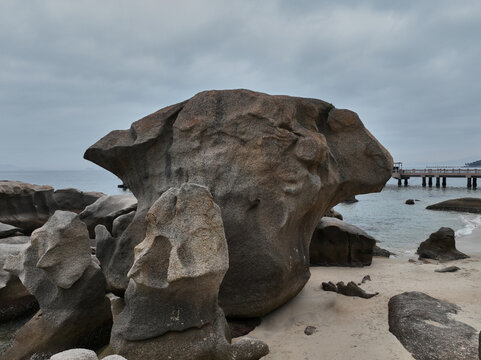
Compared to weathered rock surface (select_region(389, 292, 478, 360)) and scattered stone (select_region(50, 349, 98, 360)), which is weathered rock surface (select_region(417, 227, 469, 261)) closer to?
weathered rock surface (select_region(389, 292, 478, 360))

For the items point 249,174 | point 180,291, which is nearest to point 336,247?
point 249,174

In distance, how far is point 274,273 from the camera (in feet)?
16.7

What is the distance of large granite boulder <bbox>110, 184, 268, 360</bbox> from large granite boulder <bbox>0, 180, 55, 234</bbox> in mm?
10693

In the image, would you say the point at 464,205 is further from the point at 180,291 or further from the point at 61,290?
the point at 61,290

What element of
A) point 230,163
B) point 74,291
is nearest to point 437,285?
point 230,163

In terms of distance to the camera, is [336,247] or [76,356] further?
[336,247]

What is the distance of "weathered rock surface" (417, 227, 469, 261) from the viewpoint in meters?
10.2

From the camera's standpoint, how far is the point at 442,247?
1047cm

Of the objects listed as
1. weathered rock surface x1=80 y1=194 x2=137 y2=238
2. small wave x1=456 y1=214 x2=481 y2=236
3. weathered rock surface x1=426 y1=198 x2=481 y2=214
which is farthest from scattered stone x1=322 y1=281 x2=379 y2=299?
weathered rock surface x1=426 y1=198 x2=481 y2=214

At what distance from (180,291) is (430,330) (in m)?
2.92

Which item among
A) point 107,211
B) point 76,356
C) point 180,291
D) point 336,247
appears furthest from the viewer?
point 107,211

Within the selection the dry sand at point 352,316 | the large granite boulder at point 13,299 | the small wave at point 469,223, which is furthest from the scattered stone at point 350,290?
the small wave at point 469,223

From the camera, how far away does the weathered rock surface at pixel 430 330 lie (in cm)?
392

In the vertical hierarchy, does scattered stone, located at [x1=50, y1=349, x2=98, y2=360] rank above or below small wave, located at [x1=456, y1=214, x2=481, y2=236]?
above
